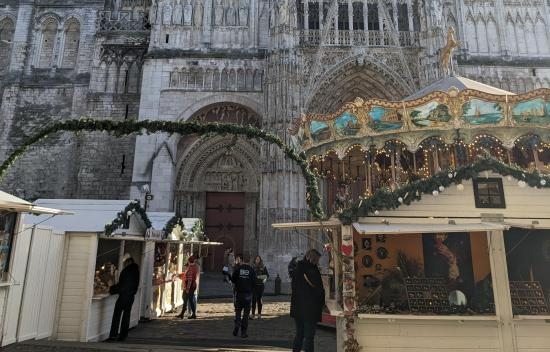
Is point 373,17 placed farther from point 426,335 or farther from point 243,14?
point 426,335

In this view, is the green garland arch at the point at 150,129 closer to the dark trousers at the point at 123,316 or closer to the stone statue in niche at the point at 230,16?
the dark trousers at the point at 123,316

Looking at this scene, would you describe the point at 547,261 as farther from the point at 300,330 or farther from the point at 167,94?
the point at 167,94

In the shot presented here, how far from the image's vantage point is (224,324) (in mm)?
9703

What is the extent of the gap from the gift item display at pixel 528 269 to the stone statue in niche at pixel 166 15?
814 inches

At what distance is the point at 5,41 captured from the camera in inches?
906

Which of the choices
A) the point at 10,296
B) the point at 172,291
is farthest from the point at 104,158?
the point at 10,296

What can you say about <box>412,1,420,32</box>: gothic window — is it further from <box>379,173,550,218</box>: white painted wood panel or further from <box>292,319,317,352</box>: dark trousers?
<box>292,319,317,352</box>: dark trousers

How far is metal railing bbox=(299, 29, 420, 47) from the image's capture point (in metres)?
20.5

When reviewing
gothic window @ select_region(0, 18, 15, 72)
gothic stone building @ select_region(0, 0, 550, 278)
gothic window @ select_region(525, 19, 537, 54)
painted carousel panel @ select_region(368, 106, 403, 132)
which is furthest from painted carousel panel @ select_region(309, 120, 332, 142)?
gothic window @ select_region(0, 18, 15, 72)

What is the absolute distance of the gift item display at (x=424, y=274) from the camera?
603 cm

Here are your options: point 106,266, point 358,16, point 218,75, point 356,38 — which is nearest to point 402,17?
point 358,16

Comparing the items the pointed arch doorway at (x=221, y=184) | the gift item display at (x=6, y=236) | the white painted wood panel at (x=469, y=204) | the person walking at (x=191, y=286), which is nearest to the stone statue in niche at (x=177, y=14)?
the pointed arch doorway at (x=221, y=184)

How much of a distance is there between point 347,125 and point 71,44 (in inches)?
831

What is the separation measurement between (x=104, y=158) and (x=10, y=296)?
15.9m
